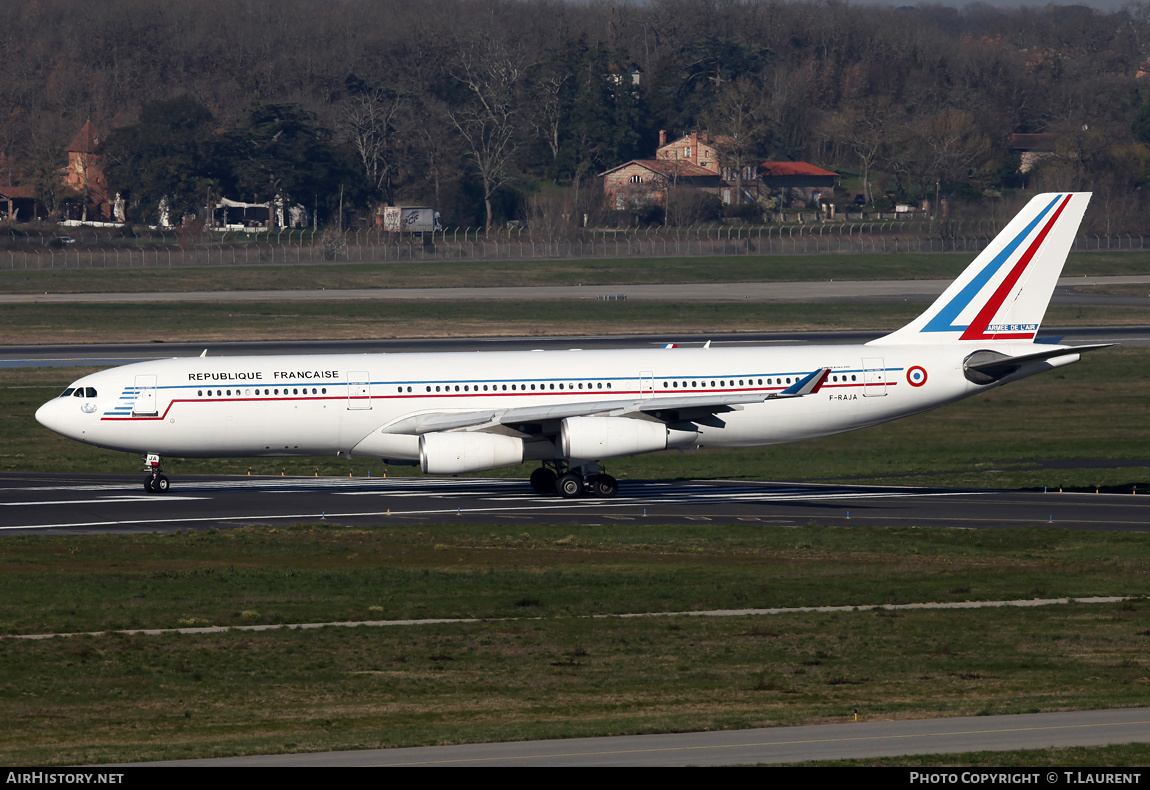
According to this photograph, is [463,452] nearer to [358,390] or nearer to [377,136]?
[358,390]

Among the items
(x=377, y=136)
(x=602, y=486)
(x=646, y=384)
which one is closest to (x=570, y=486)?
(x=602, y=486)

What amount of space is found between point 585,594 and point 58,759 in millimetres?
14115

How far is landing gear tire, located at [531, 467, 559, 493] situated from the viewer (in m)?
45.9

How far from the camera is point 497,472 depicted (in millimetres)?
53406

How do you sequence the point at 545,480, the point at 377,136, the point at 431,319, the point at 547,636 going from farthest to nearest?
the point at 377,136 → the point at 431,319 → the point at 545,480 → the point at 547,636

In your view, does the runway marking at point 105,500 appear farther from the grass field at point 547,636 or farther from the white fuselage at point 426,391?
the grass field at point 547,636

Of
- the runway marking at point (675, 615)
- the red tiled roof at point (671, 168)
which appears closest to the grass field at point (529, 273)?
the red tiled roof at point (671, 168)

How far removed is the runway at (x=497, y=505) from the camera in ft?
130

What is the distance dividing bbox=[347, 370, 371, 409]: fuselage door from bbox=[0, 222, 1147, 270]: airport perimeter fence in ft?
312

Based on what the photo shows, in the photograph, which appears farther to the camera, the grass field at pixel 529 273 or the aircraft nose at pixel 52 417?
the grass field at pixel 529 273

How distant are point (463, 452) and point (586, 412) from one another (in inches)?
159

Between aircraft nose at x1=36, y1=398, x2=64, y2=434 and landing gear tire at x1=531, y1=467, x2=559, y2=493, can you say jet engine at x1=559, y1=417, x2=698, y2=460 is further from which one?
aircraft nose at x1=36, y1=398, x2=64, y2=434

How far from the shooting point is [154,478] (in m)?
44.9

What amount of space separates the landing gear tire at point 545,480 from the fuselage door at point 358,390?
6.17 m
